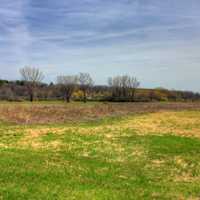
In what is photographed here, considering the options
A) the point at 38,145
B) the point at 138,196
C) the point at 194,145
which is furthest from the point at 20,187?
the point at 194,145

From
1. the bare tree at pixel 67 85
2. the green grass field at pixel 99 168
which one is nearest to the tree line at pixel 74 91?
the bare tree at pixel 67 85

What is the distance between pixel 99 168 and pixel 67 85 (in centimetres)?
6028

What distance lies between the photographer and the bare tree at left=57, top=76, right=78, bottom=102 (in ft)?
215

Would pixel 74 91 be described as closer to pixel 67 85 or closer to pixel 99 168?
pixel 67 85

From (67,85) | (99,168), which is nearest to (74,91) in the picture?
(67,85)

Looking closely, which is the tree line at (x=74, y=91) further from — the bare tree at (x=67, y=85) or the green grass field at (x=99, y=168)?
the green grass field at (x=99, y=168)

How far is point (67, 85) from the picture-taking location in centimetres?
6762

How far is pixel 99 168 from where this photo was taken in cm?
801

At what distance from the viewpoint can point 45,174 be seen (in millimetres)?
7078

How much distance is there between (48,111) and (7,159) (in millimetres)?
20200

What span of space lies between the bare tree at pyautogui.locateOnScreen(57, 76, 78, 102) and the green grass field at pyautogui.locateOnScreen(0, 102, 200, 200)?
50265 mm

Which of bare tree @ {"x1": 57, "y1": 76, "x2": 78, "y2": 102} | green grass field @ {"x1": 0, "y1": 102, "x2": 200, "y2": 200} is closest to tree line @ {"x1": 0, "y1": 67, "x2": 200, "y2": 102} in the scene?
bare tree @ {"x1": 57, "y1": 76, "x2": 78, "y2": 102}

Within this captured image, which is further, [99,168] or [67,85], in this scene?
[67,85]

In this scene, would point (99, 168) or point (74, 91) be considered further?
point (74, 91)
